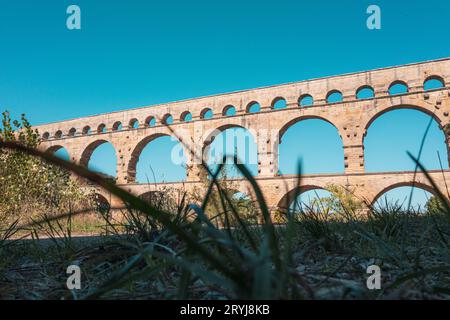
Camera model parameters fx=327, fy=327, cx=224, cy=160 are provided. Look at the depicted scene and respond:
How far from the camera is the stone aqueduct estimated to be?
17672mm

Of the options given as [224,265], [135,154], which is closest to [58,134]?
A: [135,154]

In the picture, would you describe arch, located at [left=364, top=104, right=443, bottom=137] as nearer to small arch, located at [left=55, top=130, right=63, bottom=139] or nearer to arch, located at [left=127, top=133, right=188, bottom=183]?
arch, located at [left=127, top=133, right=188, bottom=183]

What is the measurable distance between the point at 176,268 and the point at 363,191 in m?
18.3

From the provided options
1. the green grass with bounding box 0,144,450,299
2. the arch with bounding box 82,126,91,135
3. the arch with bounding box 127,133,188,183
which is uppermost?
the arch with bounding box 82,126,91,135

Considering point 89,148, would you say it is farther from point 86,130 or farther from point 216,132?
point 216,132

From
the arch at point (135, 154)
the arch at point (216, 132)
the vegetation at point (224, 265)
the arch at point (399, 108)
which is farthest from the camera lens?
the arch at point (135, 154)

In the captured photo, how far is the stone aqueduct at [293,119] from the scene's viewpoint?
17.7 m

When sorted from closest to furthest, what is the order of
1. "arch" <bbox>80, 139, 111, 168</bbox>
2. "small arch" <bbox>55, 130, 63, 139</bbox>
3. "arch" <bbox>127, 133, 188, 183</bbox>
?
"arch" <bbox>127, 133, 188, 183</bbox>
"arch" <bbox>80, 139, 111, 168</bbox>
"small arch" <bbox>55, 130, 63, 139</bbox>

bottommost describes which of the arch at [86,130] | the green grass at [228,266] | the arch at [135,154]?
the green grass at [228,266]

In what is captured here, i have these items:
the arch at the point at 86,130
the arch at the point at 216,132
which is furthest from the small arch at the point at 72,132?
the arch at the point at 216,132

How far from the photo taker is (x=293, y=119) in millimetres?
20484

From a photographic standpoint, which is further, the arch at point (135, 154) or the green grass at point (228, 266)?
the arch at point (135, 154)

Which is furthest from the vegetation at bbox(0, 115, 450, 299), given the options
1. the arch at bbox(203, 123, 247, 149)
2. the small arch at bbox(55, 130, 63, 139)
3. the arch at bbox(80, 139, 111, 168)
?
the small arch at bbox(55, 130, 63, 139)

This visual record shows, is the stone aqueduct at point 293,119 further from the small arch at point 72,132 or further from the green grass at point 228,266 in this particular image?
the green grass at point 228,266
